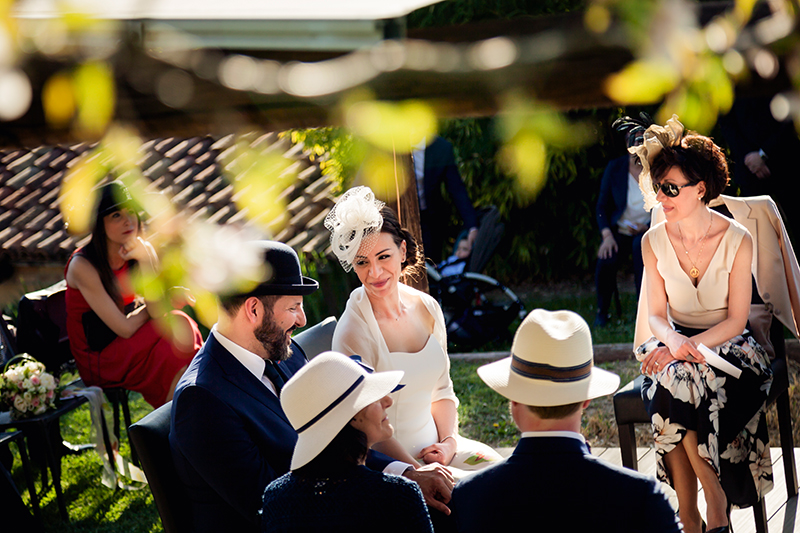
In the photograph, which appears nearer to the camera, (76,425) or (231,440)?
(231,440)

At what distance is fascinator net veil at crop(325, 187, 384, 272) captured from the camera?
307cm

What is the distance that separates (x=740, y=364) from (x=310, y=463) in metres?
2.08

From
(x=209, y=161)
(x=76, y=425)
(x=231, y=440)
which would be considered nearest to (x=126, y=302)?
(x=76, y=425)

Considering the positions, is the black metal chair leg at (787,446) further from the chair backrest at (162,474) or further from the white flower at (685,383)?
the chair backrest at (162,474)

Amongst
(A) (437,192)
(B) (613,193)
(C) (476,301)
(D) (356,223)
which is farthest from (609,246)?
(D) (356,223)

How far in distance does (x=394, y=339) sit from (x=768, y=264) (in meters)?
1.75

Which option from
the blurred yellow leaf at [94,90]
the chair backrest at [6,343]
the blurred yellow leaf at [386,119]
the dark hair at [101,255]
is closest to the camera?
the blurred yellow leaf at [94,90]

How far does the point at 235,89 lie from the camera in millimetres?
918

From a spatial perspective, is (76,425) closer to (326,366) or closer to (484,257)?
(484,257)

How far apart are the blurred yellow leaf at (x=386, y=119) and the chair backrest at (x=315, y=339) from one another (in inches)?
94.3

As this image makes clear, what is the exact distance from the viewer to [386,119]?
98 centimetres

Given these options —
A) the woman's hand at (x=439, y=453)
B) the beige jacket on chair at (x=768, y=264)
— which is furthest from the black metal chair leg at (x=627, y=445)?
the woman's hand at (x=439, y=453)

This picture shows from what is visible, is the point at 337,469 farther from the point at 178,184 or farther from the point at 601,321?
the point at 178,184

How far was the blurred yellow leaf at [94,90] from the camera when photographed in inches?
32.7
